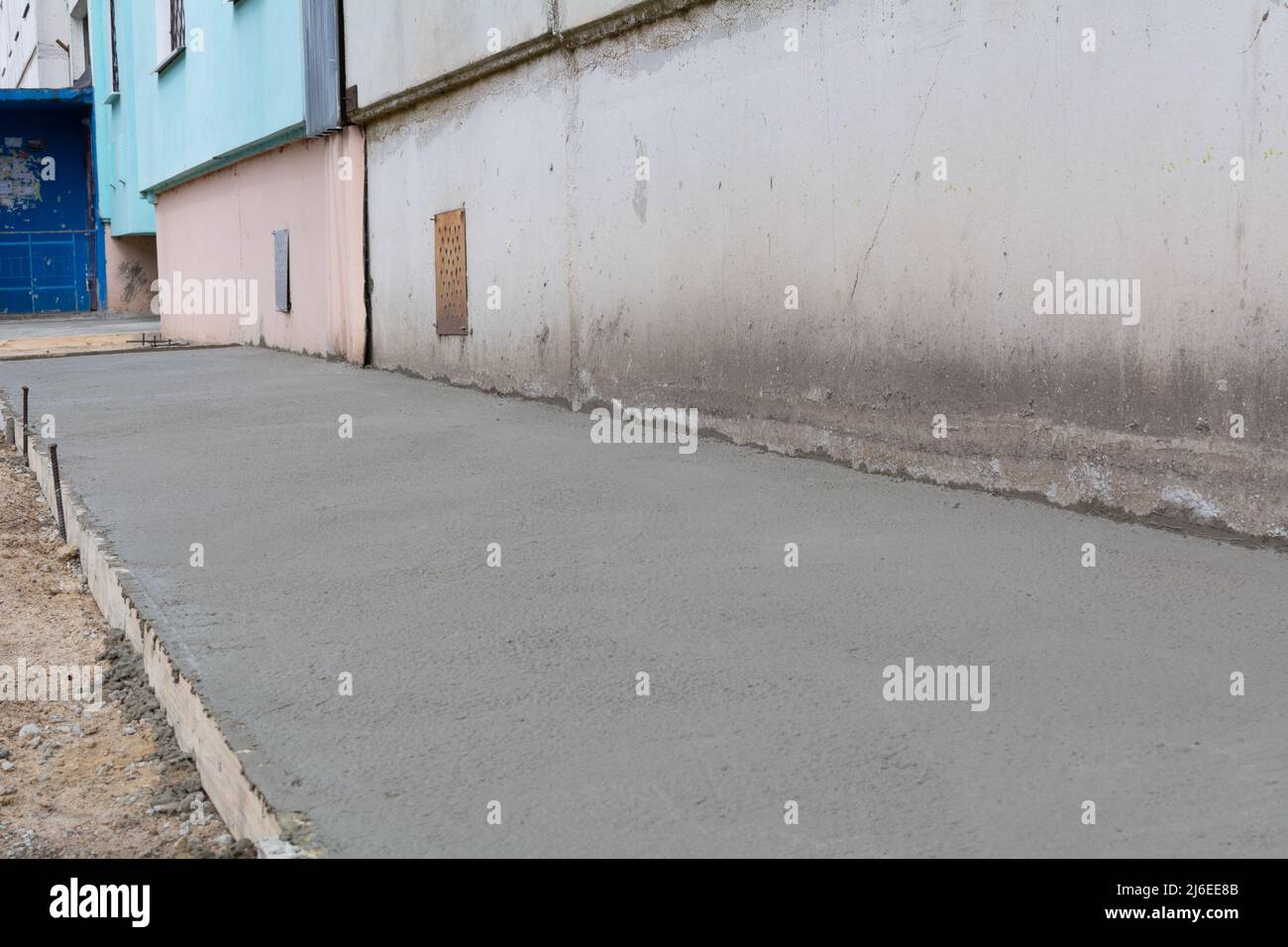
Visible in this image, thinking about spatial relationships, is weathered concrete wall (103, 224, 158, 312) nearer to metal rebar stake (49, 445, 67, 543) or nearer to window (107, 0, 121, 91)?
window (107, 0, 121, 91)

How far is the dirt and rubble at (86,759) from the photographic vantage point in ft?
10.6

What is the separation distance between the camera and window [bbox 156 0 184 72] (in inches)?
676

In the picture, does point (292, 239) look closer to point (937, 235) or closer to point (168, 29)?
point (168, 29)

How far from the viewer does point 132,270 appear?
26.3 meters

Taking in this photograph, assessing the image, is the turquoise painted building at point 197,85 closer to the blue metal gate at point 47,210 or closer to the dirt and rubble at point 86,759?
the blue metal gate at point 47,210

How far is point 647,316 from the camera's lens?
762cm

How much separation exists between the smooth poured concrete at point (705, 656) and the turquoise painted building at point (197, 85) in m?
6.67

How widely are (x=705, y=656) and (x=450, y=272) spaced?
22.6ft

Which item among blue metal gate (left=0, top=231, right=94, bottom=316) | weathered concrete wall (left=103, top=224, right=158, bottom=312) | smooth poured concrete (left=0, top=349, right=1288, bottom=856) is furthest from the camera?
blue metal gate (left=0, top=231, right=94, bottom=316)

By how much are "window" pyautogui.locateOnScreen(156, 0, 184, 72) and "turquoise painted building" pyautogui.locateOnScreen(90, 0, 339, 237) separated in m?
0.02

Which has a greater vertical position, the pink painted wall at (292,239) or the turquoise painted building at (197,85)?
the turquoise painted building at (197,85)

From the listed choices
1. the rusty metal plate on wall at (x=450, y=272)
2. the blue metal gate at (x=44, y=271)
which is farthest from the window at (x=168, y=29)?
the blue metal gate at (x=44, y=271)

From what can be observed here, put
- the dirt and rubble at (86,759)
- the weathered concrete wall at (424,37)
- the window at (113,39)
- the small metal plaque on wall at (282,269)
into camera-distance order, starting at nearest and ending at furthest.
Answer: the dirt and rubble at (86,759), the weathered concrete wall at (424,37), the small metal plaque on wall at (282,269), the window at (113,39)

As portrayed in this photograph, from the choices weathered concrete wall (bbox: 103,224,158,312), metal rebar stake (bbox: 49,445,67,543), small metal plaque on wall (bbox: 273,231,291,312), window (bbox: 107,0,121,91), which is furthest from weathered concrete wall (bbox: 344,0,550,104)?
weathered concrete wall (bbox: 103,224,158,312)
